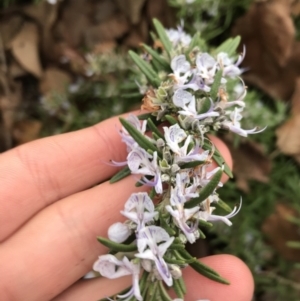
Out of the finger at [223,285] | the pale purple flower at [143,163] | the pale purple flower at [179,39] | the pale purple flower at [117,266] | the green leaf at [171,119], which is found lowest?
the finger at [223,285]

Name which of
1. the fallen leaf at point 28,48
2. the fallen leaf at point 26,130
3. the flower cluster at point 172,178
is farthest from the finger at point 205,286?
the fallen leaf at point 28,48

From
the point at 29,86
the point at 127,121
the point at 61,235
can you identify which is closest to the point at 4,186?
the point at 61,235

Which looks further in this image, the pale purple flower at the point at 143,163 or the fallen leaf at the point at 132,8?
the fallen leaf at the point at 132,8

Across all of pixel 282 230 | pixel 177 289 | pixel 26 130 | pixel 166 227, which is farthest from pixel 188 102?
pixel 26 130

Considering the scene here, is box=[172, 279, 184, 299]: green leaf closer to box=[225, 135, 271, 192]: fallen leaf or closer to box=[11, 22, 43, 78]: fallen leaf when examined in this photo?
box=[225, 135, 271, 192]: fallen leaf

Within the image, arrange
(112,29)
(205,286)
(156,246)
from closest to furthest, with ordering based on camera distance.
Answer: (156,246) < (205,286) < (112,29)

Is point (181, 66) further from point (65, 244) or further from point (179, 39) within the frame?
point (65, 244)

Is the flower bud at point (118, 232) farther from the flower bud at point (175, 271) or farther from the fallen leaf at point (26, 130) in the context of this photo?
the fallen leaf at point (26, 130)
